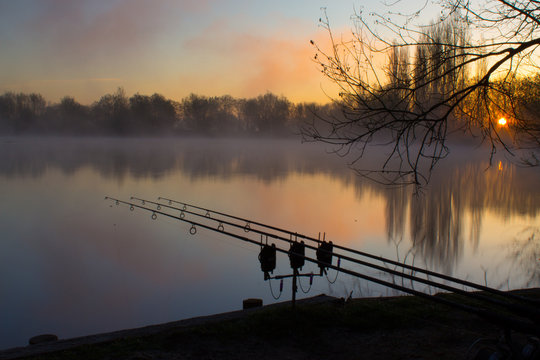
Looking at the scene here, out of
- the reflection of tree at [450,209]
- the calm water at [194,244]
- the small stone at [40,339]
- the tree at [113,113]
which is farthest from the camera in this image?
the tree at [113,113]

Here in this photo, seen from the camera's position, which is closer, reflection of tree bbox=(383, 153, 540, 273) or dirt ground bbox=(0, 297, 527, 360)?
dirt ground bbox=(0, 297, 527, 360)

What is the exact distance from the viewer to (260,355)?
3592mm

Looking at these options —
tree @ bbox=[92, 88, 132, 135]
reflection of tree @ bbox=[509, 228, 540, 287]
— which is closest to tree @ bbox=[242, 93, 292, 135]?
tree @ bbox=[92, 88, 132, 135]

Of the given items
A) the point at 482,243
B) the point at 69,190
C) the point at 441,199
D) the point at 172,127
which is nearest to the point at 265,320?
the point at 482,243

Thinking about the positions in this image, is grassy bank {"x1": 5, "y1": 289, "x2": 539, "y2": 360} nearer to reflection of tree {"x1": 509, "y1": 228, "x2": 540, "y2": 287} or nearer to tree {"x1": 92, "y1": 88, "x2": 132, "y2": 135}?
reflection of tree {"x1": 509, "y1": 228, "x2": 540, "y2": 287}

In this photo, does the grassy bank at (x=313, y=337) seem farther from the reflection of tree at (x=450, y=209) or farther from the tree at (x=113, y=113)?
the tree at (x=113, y=113)

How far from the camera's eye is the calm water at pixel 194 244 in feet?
22.4

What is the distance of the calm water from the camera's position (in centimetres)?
684

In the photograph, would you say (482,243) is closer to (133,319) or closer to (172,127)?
(133,319)

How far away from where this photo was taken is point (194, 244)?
1021cm

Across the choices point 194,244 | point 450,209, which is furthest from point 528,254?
point 194,244

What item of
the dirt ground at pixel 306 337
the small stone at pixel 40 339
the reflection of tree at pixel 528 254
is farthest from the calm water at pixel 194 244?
the dirt ground at pixel 306 337

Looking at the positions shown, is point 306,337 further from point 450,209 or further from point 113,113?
point 113,113

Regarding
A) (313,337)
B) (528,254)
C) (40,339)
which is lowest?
(528,254)
